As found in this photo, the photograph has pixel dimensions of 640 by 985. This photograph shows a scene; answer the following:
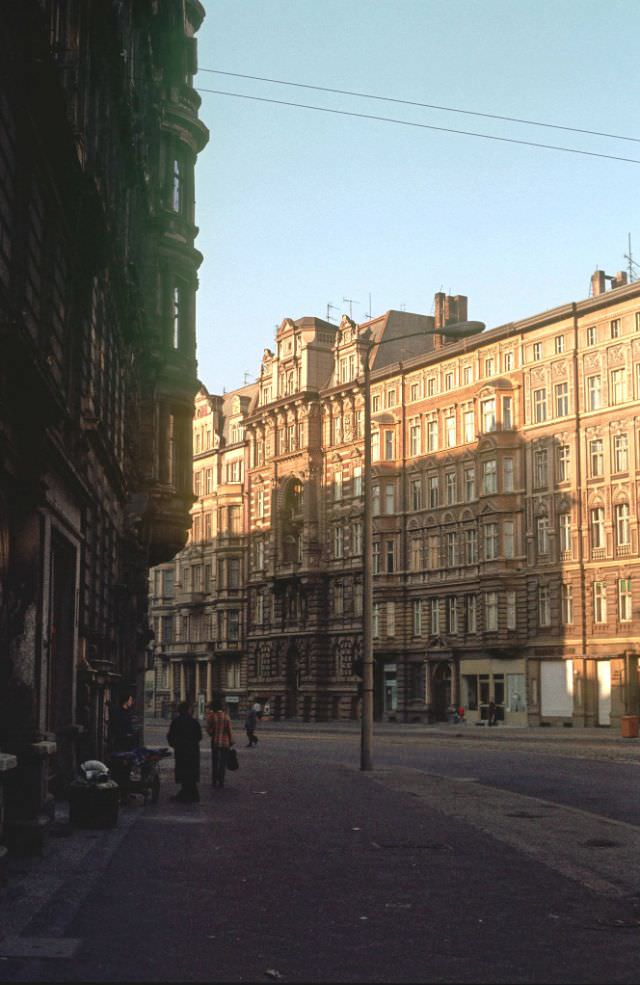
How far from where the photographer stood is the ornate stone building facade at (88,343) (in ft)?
47.2

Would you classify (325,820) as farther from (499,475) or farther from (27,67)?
(499,475)

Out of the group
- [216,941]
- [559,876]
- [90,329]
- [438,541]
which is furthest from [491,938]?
[438,541]

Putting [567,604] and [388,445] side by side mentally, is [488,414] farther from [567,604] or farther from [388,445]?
[567,604]

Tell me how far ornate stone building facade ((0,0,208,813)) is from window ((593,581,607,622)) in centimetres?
2810

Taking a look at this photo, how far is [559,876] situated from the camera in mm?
13008

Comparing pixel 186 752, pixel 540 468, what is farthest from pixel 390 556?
pixel 186 752

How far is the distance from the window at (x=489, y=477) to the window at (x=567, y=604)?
6.95m

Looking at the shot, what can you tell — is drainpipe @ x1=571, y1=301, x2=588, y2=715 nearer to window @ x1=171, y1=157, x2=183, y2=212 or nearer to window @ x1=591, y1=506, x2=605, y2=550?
window @ x1=591, y1=506, x2=605, y2=550

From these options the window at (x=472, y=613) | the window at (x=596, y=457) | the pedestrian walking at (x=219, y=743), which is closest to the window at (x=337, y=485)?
the window at (x=472, y=613)

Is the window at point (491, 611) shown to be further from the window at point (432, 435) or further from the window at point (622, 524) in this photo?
the window at point (432, 435)

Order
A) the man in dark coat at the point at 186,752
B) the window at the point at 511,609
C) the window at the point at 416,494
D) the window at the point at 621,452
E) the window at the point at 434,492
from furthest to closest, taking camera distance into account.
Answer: the window at the point at 416,494
the window at the point at 434,492
the window at the point at 511,609
the window at the point at 621,452
the man in dark coat at the point at 186,752

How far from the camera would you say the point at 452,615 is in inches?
2869

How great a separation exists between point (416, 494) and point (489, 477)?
769 cm

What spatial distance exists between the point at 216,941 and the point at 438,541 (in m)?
65.7
